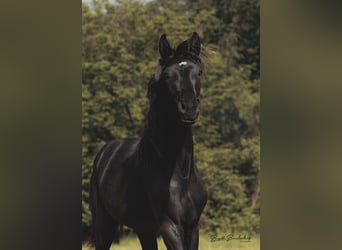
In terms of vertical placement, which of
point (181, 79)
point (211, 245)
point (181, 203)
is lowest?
point (211, 245)

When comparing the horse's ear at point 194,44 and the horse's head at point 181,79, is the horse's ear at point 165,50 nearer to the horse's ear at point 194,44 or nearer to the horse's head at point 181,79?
the horse's head at point 181,79

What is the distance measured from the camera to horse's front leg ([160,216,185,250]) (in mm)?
4566

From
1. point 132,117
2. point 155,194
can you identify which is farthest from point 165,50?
point 132,117

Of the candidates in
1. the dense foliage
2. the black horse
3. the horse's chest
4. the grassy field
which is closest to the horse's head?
the black horse

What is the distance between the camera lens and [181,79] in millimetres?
4617

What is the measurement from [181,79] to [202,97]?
6.92 meters

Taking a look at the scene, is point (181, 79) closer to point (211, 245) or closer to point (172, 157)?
point (172, 157)

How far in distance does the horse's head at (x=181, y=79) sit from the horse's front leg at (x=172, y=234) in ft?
2.54
